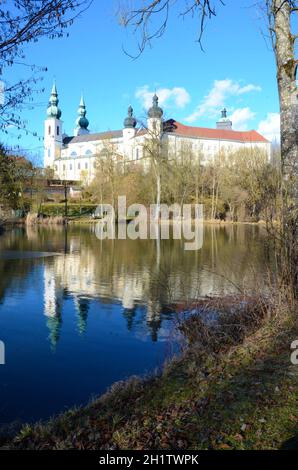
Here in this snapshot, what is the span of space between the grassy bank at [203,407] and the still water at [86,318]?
1019 millimetres

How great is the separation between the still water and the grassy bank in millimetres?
1019

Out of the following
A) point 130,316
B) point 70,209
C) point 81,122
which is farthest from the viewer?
point 81,122

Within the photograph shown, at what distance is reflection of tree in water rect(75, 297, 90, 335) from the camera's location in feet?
27.8

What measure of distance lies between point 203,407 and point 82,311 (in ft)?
20.4

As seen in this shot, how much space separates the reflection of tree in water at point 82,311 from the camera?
27.8 feet

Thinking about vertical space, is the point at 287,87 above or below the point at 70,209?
above

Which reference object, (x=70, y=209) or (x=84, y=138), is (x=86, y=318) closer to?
(x=70, y=209)

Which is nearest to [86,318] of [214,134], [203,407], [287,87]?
[203,407]

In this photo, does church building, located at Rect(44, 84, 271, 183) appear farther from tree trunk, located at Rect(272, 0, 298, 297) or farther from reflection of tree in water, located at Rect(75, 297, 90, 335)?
tree trunk, located at Rect(272, 0, 298, 297)

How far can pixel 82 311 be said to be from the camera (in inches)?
382

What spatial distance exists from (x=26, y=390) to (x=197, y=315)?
2.99m

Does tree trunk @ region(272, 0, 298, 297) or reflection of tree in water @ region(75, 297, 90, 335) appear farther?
reflection of tree in water @ region(75, 297, 90, 335)

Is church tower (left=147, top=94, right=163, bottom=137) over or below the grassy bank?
over

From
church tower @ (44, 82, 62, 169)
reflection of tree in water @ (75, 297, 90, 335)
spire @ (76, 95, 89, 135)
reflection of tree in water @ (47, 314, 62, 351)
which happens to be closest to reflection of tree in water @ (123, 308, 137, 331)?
reflection of tree in water @ (75, 297, 90, 335)
